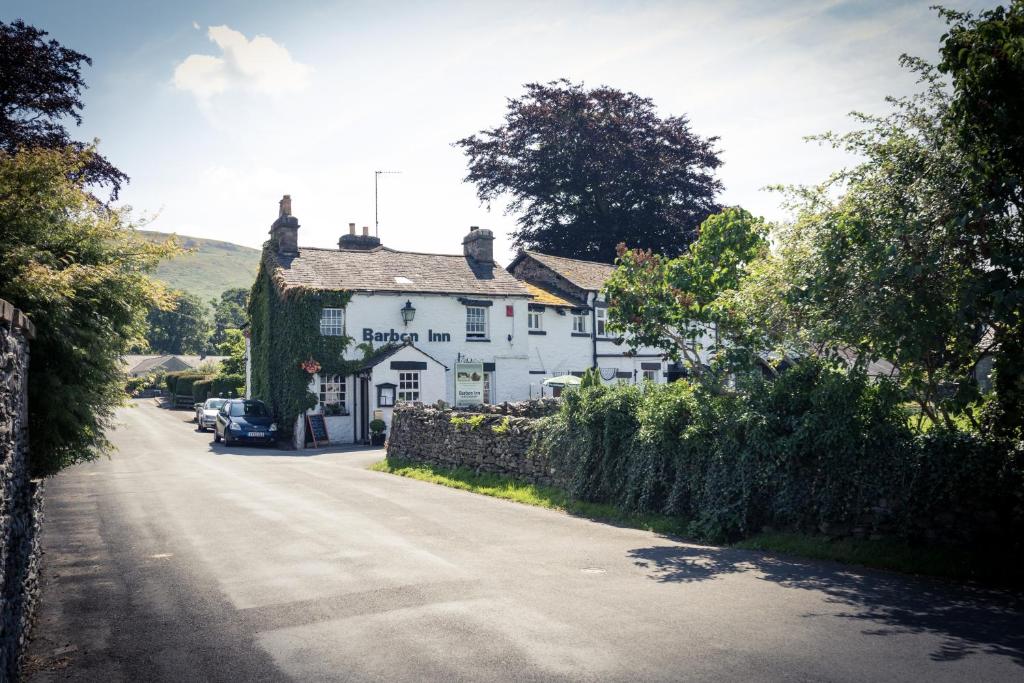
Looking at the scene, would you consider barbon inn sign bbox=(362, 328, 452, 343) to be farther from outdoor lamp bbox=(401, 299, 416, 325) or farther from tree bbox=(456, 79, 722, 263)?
tree bbox=(456, 79, 722, 263)

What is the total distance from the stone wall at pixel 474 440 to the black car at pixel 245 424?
30.5ft

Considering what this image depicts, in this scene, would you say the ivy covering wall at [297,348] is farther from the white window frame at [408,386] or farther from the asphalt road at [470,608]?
the asphalt road at [470,608]

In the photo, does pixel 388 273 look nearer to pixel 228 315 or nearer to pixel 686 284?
pixel 686 284

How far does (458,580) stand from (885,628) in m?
4.44

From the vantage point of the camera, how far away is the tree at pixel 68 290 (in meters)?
8.73

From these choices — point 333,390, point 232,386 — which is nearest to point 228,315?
point 232,386

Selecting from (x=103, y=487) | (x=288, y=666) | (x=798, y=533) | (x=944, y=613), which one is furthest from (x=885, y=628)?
(x=103, y=487)

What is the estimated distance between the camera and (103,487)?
17.3 meters

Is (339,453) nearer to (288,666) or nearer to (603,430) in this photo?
(603,430)

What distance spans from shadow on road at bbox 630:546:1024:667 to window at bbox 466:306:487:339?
2473 cm

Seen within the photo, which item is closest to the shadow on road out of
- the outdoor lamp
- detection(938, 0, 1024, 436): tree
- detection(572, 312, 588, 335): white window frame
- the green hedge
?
the green hedge

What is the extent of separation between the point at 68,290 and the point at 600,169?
45.1 meters

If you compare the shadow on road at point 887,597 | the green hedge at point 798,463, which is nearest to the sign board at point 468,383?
the green hedge at point 798,463

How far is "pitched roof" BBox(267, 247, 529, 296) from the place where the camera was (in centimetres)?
3219
